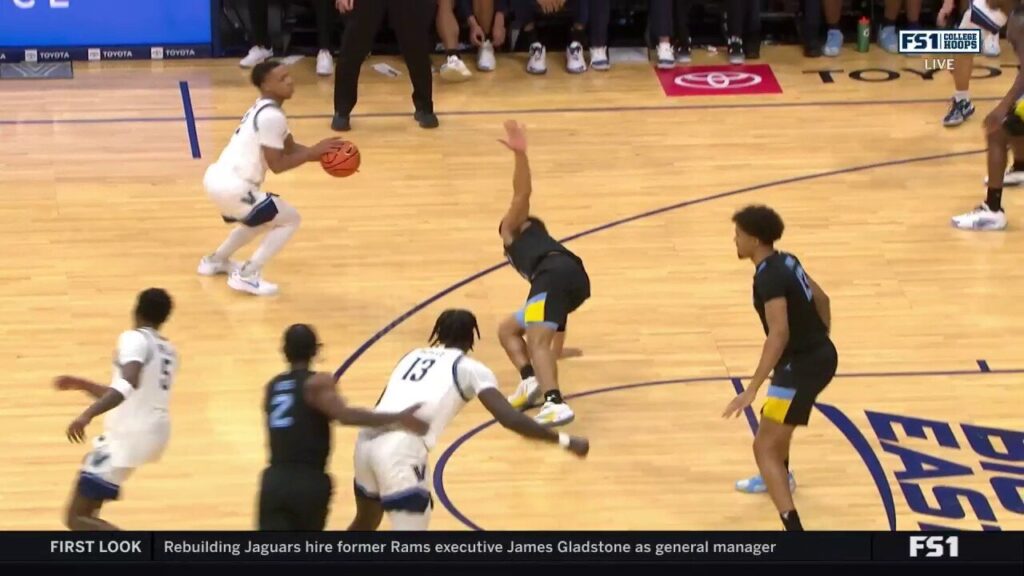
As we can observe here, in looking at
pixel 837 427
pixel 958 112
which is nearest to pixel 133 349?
pixel 837 427

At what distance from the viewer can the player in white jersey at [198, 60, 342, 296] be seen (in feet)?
39.8

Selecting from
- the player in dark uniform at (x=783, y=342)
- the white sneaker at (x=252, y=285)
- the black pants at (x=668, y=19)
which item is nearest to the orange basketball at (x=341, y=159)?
the white sneaker at (x=252, y=285)

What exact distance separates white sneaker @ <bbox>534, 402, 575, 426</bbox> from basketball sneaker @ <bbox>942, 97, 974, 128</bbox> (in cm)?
606

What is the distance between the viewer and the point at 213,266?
1273 cm

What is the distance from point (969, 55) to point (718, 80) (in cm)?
232

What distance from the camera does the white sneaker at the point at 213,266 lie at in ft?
41.7

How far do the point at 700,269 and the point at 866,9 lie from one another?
19.6 feet

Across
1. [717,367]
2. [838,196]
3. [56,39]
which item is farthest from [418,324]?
Result: [56,39]

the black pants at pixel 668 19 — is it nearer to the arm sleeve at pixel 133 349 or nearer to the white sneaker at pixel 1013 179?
the white sneaker at pixel 1013 179

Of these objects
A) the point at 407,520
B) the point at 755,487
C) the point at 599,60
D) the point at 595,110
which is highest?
the point at 407,520

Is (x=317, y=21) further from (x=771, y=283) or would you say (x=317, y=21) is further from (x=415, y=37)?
(x=771, y=283)

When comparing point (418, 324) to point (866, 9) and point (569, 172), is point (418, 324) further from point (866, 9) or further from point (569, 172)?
point (866, 9)
